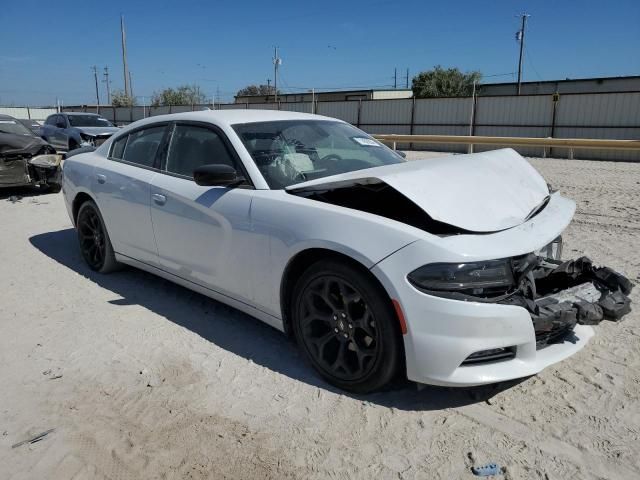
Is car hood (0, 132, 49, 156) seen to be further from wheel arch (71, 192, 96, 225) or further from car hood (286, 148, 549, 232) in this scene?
car hood (286, 148, 549, 232)

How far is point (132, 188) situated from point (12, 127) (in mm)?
7861

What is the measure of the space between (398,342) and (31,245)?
219 inches

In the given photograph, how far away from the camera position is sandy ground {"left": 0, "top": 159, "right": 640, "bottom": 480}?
2502mm

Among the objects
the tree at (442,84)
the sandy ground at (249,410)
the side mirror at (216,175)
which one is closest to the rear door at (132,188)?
the sandy ground at (249,410)

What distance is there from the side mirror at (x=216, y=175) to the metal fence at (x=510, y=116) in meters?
17.6

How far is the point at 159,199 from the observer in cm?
414

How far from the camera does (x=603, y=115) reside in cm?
2073

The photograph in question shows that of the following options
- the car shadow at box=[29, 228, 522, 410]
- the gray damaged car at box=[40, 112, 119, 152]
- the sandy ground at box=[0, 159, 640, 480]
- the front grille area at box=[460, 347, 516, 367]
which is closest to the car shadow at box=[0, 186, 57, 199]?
the car shadow at box=[29, 228, 522, 410]

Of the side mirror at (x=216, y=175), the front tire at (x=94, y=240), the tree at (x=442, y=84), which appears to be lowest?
the front tire at (x=94, y=240)

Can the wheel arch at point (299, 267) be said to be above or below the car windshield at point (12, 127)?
below

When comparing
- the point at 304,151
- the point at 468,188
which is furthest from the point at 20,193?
the point at 468,188

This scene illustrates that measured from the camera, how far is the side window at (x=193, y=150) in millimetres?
3868

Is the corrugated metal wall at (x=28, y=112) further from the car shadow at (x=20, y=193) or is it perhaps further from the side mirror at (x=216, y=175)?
the side mirror at (x=216, y=175)

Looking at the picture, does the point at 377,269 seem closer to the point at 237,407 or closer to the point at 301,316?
the point at 301,316
